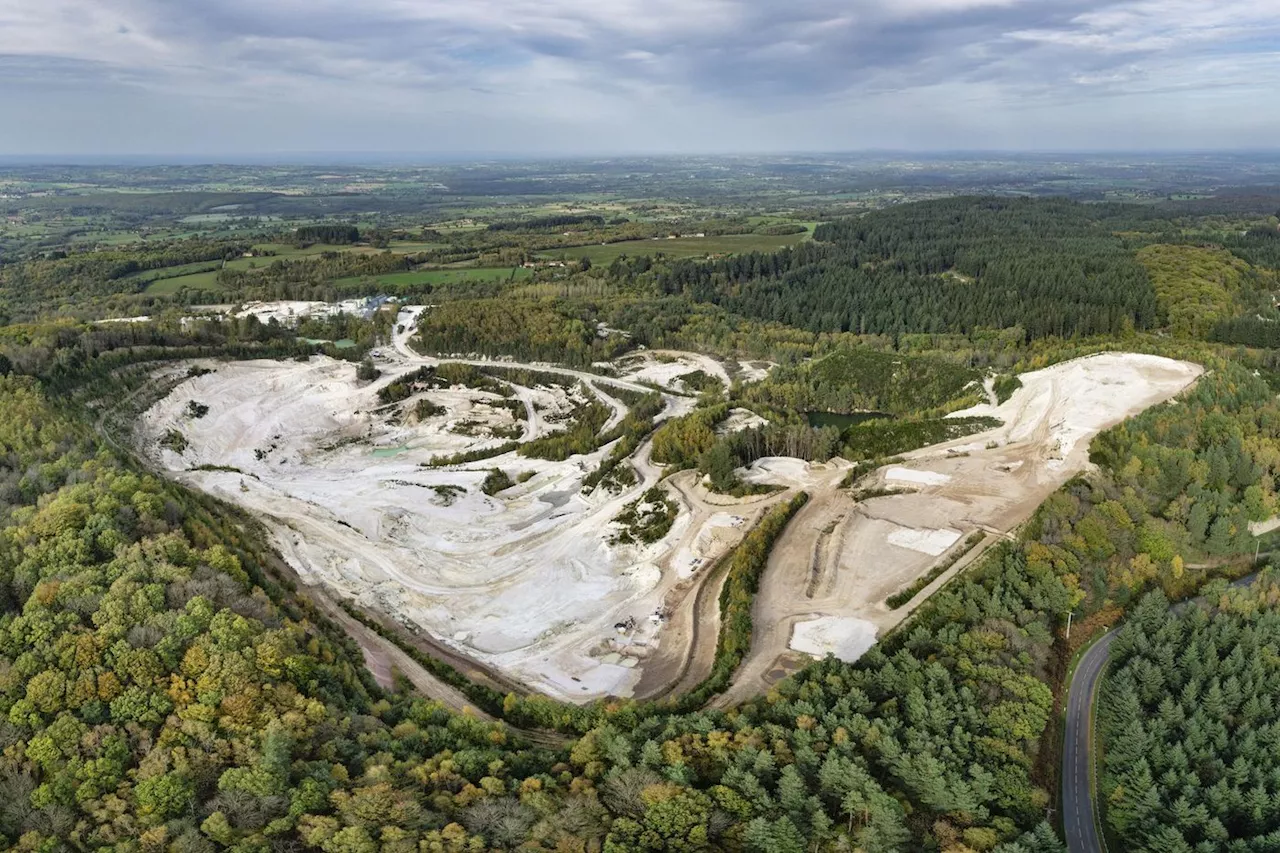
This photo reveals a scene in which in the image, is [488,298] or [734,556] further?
[488,298]

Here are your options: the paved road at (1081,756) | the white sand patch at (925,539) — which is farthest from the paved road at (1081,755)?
the white sand patch at (925,539)

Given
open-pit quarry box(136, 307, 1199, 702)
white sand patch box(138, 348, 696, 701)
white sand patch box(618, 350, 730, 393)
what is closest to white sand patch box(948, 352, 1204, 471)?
open-pit quarry box(136, 307, 1199, 702)

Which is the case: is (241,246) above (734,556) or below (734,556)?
above

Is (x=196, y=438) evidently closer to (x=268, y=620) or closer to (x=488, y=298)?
(x=268, y=620)

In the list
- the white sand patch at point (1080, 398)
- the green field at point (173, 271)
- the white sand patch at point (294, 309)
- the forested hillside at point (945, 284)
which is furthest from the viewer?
the green field at point (173, 271)

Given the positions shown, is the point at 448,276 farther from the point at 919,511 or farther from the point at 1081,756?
the point at 1081,756

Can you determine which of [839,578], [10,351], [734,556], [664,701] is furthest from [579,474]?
[10,351]

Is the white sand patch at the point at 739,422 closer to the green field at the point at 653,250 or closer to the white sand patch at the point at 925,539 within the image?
the white sand patch at the point at 925,539
